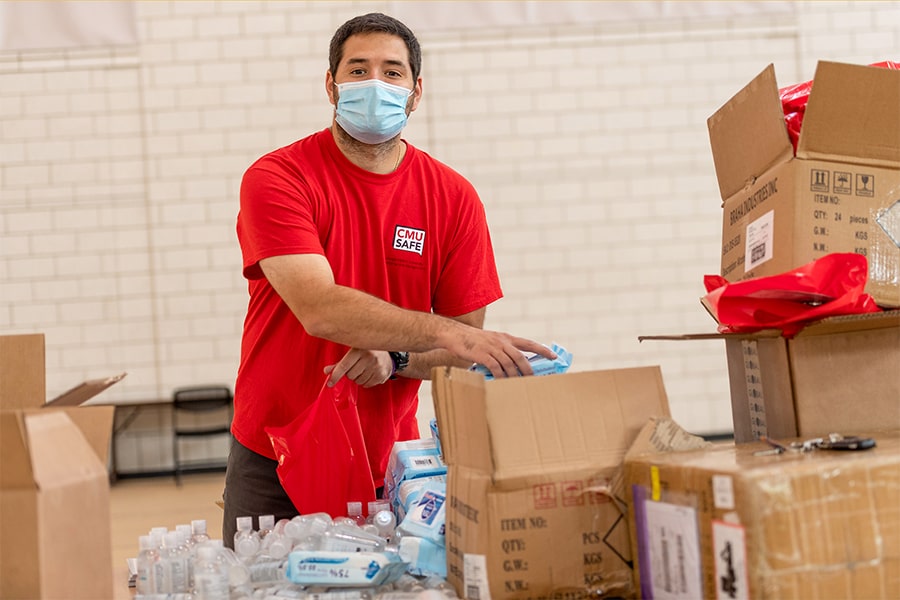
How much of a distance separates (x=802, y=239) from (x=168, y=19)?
638 cm

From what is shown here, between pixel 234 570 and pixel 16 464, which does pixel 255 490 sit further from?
pixel 16 464

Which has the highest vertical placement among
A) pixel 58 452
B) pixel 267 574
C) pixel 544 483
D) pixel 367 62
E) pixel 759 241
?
pixel 367 62

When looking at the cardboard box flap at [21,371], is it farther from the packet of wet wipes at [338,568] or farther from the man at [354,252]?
the packet of wet wipes at [338,568]

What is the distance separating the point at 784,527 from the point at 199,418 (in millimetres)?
6433

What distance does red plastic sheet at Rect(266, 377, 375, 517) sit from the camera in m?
2.13

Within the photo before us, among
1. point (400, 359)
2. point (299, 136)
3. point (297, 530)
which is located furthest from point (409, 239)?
point (299, 136)

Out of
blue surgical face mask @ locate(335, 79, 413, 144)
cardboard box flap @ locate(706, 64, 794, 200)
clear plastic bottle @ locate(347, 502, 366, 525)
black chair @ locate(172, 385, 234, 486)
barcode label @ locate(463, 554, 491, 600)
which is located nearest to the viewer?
barcode label @ locate(463, 554, 491, 600)

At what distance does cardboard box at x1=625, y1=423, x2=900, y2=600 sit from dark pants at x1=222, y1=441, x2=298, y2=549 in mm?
1198

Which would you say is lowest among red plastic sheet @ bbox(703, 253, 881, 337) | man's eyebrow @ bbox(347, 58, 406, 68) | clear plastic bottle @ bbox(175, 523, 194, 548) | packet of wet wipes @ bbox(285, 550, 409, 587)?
packet of wet wipes @ bbox(285, 550, 409, 587)

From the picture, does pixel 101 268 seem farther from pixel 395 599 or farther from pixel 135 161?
pixel 395 599

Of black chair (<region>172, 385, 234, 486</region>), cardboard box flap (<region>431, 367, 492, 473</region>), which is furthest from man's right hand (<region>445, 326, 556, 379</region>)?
black chair (<region>172, 385, 234, 486</region>)

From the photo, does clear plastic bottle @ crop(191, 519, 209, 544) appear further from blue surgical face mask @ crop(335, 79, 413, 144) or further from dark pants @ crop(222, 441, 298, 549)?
blue surgical face mask @ crop(335, 79, 413, 144)

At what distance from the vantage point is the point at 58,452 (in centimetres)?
141

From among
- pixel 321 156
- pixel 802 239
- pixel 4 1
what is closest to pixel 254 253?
pixel 321 156
